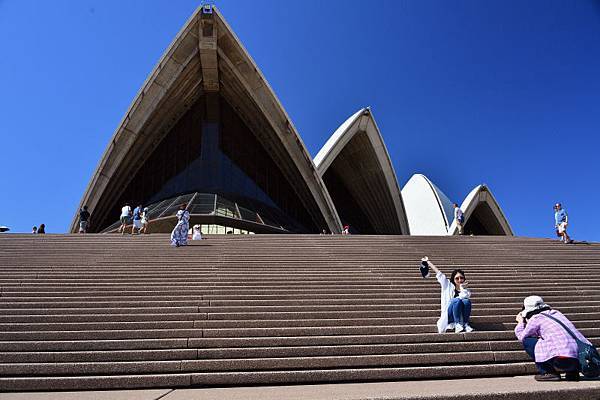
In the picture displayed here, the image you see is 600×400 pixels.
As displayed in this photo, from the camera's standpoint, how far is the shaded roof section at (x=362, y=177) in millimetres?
24797

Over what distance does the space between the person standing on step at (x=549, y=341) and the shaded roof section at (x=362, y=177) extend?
66.7 feet

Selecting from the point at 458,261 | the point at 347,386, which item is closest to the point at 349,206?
the point at 458,261

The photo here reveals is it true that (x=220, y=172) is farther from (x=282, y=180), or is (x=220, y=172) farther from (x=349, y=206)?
(x=349, y=206)

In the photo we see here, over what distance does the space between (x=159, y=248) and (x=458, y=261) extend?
7.06 metres

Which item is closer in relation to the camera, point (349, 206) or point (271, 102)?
point (271, 102)

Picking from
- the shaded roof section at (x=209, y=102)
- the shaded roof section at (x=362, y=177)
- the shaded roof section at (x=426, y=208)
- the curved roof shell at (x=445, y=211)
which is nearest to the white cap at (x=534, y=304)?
the shaded roof section at (x=209, y=102)

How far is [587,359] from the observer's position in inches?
125

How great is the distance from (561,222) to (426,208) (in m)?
24.5

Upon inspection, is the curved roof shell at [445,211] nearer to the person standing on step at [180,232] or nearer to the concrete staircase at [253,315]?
the concrete staircase at [253,315]

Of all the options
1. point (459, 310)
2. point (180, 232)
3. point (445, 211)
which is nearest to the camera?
point (459, 310)

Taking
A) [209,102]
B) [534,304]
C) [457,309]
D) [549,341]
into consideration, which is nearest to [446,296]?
[457,309]

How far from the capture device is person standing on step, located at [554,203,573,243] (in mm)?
11859

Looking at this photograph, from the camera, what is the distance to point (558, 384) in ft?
10.4

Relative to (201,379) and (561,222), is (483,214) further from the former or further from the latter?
(201,379)
